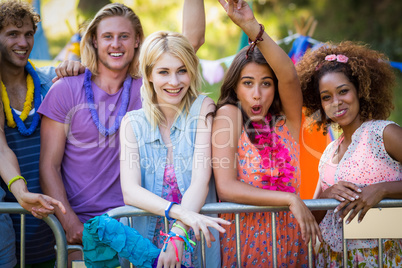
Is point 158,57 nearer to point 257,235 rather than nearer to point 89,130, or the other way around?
point 89,130

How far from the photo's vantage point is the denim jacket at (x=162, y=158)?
8.94 ft

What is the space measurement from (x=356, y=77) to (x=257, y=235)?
113 cm

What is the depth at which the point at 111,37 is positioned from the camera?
11.1 ft

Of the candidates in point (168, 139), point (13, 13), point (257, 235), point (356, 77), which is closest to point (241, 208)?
point (257, 235)

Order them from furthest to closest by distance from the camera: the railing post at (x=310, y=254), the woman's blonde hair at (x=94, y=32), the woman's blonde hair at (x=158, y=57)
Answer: the woman's blonde hair at (x=94, y=32) < the woman's blonde hair at (x=158, y=57) < the railing post at (x=310, y=254)

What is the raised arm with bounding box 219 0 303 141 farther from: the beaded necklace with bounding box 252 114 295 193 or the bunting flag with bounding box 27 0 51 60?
the bunting flag with bounding box 27 0 51 60

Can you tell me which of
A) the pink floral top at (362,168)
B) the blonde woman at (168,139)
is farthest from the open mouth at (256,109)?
the pink floral top at (362,168)

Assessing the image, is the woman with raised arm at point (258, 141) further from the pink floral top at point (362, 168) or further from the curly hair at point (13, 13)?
the curly hair at point (13, 13)

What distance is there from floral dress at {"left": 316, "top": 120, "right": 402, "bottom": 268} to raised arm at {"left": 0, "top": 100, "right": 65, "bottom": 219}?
1.50 m

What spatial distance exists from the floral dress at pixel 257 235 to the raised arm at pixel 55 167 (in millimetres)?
936

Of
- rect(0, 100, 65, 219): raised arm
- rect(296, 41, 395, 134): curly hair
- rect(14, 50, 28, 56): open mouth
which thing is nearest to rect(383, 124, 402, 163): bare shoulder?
rect(296, 41, 395, 134): curly hair

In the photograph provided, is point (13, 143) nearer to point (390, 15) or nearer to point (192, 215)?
point (192, 215)

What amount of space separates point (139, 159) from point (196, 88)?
56 centimetres

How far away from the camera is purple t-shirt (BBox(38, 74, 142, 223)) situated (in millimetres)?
3127
